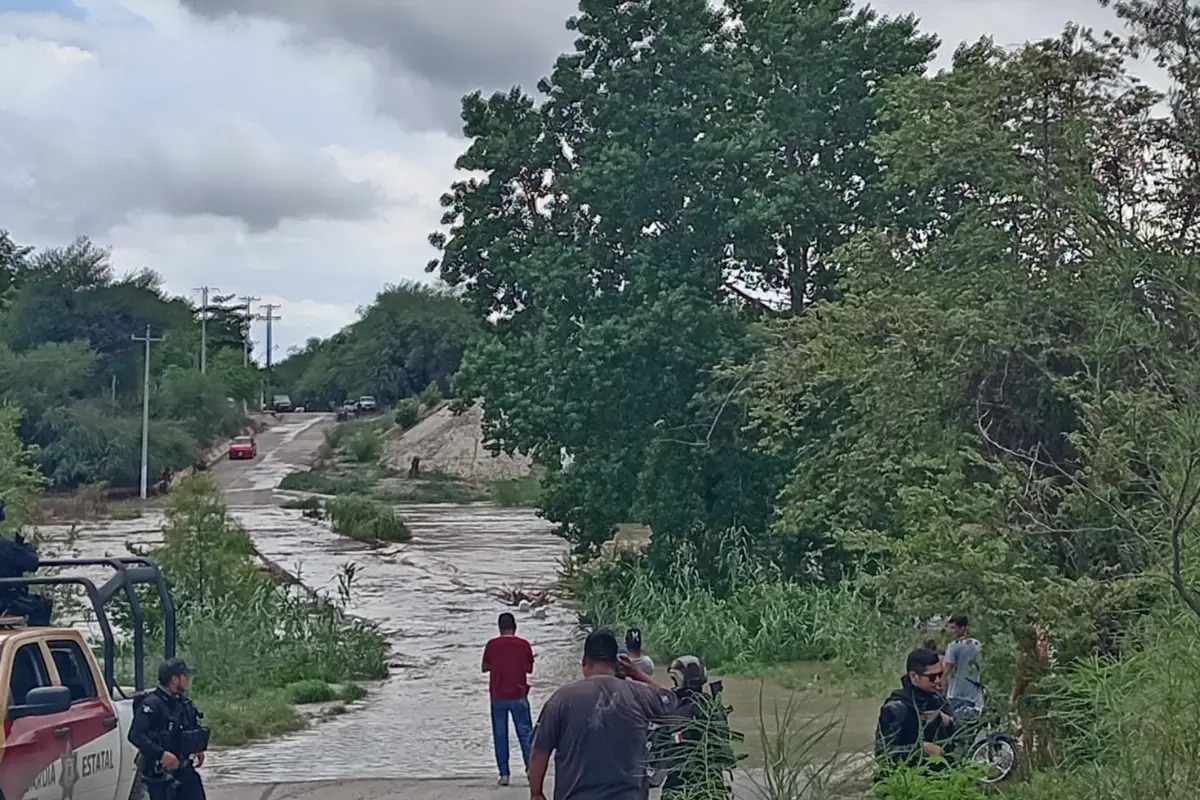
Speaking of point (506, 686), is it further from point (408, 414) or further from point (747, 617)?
point (408, 414)

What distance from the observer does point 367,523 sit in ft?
169

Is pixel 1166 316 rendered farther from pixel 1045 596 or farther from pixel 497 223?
pixel 497 223

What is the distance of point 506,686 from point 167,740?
475 cm

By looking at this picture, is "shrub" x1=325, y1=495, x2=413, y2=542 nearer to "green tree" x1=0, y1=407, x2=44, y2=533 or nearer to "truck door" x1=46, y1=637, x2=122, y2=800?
"green tree" x1=0, y1=407, x2=44, y2=533

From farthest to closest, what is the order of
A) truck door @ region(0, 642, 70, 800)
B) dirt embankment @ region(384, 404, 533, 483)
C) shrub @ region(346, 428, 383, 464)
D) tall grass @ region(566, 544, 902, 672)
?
1. shrub @ region(346, 428, 383, 464)
2. dirt embankment @ region(384, 404, 533, 483)
3. tall grass @ region(566, 544, 902, 672)
4. truck door @ region(0, 642, 70, 800)

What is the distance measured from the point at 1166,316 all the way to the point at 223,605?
15.4 metres

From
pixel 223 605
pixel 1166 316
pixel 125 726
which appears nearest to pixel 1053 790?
pixel 1166 316

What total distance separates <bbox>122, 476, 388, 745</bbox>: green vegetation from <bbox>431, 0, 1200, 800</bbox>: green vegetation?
16.4ft

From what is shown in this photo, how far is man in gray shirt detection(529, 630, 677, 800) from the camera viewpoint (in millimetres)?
7148

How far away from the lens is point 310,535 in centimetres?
5125

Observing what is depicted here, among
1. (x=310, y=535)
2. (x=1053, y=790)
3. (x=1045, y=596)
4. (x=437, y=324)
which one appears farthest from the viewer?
(x=437, y=324)

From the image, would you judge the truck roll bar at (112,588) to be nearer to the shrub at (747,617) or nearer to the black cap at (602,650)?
the black cap at (602,650)

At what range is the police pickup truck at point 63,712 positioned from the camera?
851 centimetres

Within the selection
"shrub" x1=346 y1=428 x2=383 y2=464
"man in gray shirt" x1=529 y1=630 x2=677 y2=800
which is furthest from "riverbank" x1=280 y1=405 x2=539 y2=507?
"man in gray shirt" x1=529 y1=630 x2=677 y2=800
